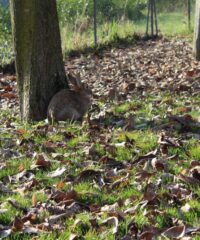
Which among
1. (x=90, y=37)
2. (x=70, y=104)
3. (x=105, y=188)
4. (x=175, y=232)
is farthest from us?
(x=90, y=37)

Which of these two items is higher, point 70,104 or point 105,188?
point 70,104

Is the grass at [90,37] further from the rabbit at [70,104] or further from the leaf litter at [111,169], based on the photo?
the rabbit at [70,104]

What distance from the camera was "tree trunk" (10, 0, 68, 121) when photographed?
7.17m

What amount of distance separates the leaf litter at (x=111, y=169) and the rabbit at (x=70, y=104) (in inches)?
7.8

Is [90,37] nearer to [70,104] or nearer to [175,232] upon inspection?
[70,104]

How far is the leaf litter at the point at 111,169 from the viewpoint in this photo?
3803mm

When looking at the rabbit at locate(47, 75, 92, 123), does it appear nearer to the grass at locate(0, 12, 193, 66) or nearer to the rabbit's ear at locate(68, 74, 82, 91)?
the rabbit's ear at locate(68, 74, 82, 91)

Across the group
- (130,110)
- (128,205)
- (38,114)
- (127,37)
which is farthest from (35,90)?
(127,37)

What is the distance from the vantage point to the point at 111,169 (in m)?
5.05

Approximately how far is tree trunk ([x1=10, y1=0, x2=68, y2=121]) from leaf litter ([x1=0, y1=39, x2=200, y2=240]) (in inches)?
16.8

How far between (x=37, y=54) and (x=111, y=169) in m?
2.70

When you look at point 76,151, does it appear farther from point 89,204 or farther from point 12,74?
point 12,74

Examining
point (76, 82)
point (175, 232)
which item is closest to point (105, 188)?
point (175, 232)

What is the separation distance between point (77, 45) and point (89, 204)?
1054 cm
